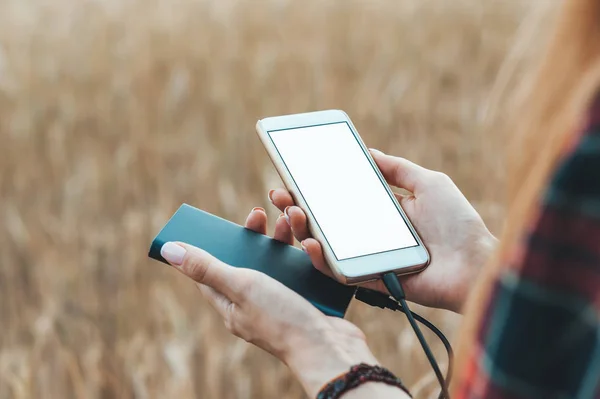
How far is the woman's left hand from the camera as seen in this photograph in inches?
35.6

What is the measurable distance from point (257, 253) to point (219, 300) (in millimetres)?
76

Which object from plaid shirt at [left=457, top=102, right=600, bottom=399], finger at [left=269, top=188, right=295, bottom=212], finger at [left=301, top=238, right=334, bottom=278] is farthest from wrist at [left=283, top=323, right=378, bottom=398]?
plaid shirt at [left=457, top=102, right=600, bottom=399]

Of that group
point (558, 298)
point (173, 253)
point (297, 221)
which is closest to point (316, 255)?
point (297, 221)

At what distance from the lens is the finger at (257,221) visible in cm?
110

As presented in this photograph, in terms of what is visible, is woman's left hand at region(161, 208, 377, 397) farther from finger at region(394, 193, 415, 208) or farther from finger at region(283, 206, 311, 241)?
finger at region(394, 193, 415, 208)

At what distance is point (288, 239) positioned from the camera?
1.11m

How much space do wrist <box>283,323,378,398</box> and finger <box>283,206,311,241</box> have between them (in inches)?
6.2

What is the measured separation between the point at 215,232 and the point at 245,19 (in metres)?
2.65

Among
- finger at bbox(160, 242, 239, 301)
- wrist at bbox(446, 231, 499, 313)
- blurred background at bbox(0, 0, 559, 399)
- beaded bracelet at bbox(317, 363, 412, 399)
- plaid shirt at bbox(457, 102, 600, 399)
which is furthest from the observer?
blurred background at bbox(0, 0, 559, 399)

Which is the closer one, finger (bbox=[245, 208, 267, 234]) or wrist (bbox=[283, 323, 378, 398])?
wrist (bbox=[283, 323, 378, 398])

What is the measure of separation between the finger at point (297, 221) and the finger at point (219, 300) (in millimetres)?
121

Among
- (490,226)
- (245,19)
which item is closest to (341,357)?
(490,226)

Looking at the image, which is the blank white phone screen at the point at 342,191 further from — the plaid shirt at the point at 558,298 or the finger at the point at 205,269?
the plaid shirt at the point at 558,298

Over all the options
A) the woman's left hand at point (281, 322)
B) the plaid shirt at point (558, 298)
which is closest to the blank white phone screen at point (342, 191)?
the woman's left hand at point (281, 322)
